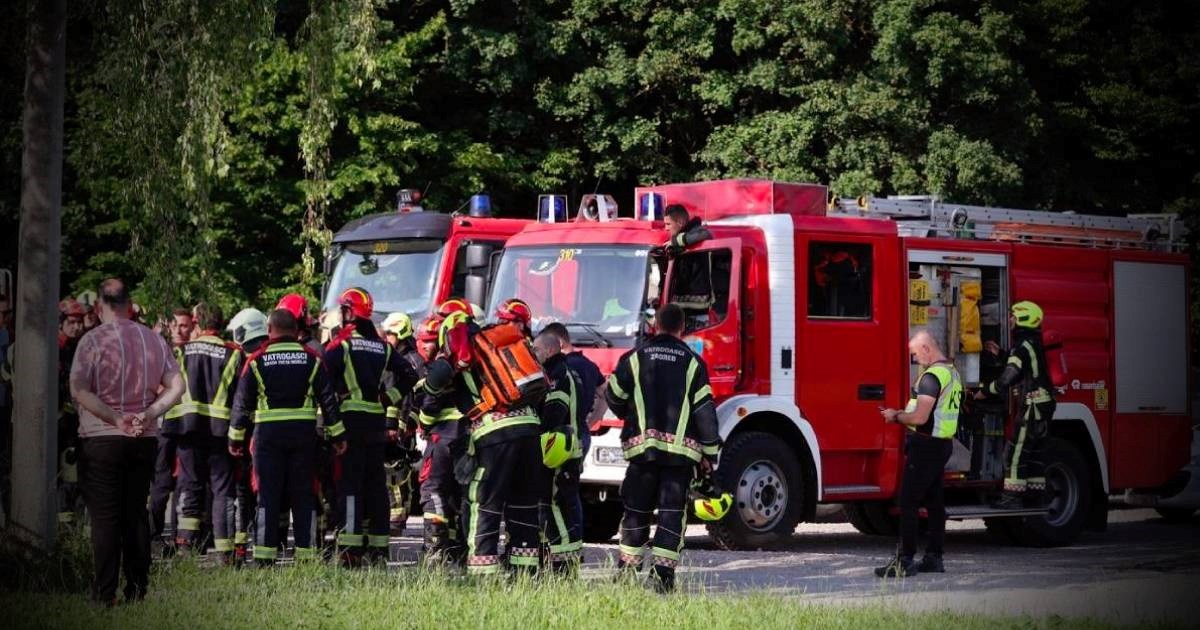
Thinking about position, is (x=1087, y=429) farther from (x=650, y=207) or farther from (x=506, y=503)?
(x=506, y=503)

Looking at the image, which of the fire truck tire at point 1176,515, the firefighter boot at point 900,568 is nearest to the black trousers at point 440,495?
the firefighter boot at point 900,568

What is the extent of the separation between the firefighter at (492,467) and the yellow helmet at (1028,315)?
6288mm

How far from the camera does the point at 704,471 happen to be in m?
11.0

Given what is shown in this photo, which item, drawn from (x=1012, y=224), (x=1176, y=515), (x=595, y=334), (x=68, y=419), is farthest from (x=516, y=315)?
(x=1176, y=515)

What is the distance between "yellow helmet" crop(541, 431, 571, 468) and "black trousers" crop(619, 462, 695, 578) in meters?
0.44

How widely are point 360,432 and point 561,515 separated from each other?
5.26 ft

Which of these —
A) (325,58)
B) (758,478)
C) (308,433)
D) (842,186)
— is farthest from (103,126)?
(842,186)

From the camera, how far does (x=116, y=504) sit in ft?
31.9

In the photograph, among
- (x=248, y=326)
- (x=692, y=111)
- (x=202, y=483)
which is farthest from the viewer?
(x=692, y=111)

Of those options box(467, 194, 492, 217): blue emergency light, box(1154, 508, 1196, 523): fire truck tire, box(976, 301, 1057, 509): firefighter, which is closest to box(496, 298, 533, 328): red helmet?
box(976, 301, 1057, 509): firefighter

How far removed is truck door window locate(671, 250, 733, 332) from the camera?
46.8 ft

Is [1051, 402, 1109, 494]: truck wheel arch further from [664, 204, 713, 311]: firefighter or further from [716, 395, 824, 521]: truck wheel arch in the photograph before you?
[664, 204, 713, 311]: firefighter

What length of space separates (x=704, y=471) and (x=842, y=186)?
16478 mm

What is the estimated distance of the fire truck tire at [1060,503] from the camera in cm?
1638
